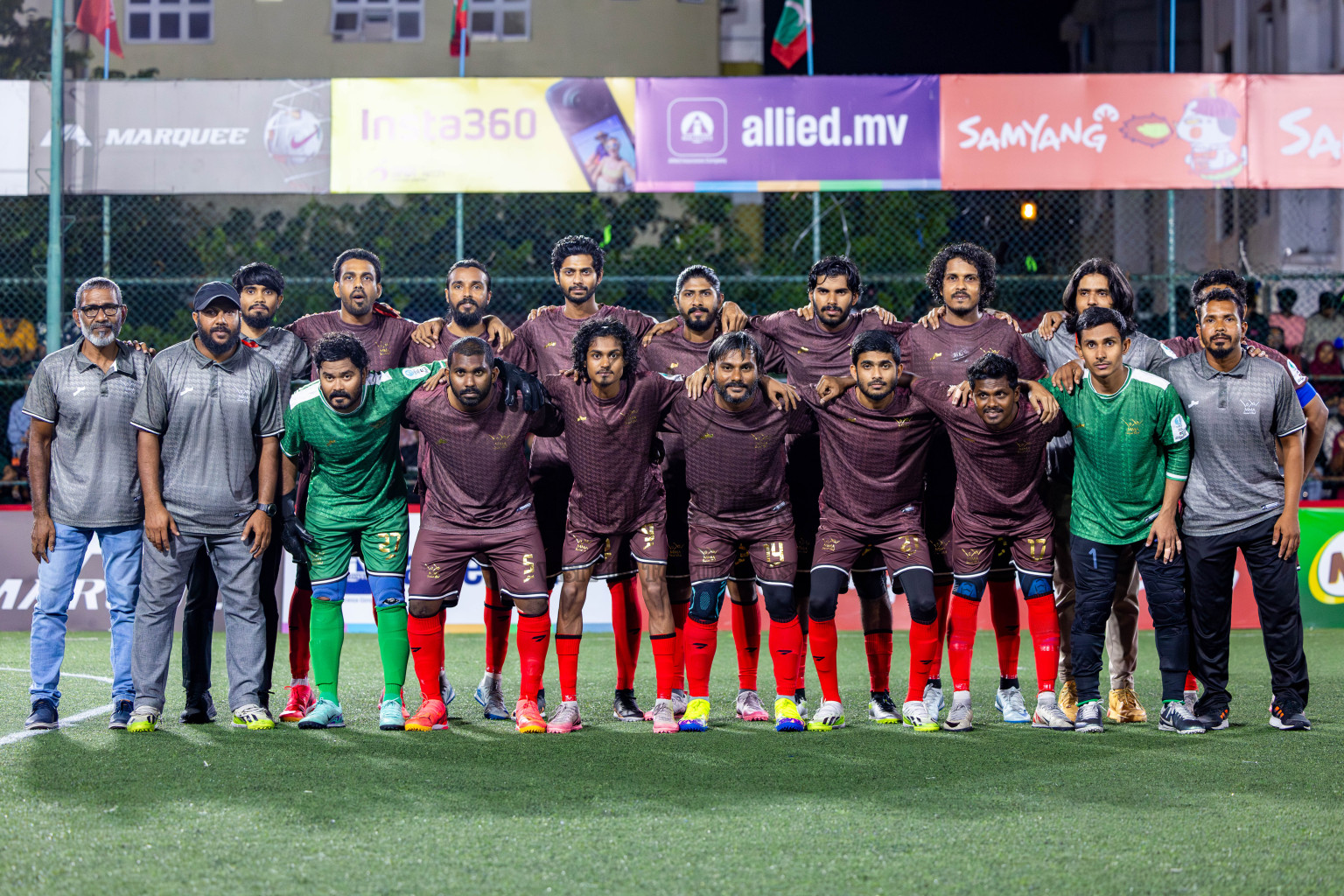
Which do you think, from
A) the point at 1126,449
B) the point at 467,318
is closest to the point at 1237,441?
the point at 1126,449

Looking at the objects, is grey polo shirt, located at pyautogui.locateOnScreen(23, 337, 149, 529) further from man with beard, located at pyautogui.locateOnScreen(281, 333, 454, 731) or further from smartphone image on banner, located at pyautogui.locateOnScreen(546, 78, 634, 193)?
smartphone image on banner, located at pyautogui.locateOnScreen(546, 78, 634, 193)

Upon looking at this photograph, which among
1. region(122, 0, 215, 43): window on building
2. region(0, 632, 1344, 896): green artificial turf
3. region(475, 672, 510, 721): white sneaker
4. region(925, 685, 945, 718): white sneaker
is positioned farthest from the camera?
region(122, 0, 215, 43): window on building

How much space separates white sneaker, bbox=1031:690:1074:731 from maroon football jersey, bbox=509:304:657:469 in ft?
7.54

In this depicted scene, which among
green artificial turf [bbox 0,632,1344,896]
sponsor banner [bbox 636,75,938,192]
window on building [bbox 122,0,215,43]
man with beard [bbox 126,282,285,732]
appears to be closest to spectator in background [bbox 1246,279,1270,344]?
sponsor banner [bbox 636,75,938,192]

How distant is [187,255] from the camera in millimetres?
13812

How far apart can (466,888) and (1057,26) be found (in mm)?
22790

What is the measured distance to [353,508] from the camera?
5.95m

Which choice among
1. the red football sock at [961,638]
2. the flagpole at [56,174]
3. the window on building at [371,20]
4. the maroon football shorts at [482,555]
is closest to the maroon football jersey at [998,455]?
the red football sock at [961,638]

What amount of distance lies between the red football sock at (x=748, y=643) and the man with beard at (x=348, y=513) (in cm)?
149

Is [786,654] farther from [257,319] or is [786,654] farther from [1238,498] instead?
[257,319]

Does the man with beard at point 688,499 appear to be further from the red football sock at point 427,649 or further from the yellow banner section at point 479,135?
the yellow banner section at point 479,135

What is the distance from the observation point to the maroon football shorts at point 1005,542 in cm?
593

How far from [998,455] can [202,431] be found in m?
3.28

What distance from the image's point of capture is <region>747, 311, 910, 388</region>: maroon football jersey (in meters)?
6.44
